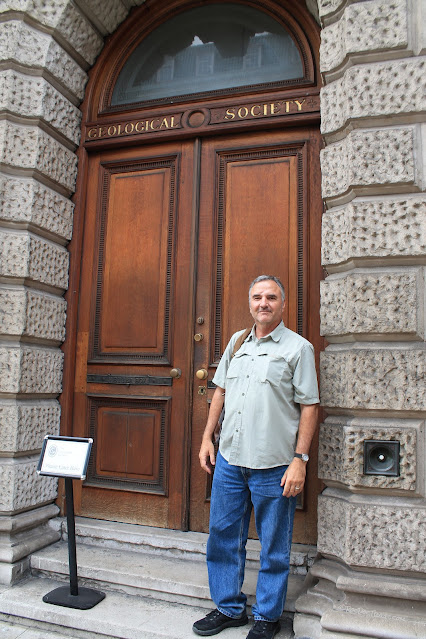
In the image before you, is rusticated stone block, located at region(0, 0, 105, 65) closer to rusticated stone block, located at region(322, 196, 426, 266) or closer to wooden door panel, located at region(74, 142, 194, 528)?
wooden door panel, located at region(74, 142, 194, 528)

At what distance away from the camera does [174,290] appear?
3.93 meters

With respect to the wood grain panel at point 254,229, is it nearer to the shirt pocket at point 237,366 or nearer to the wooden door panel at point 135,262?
the wooden door panel at point 135,262

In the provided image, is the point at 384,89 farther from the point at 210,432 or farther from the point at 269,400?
the point at 210,432

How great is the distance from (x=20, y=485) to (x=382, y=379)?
257 cm

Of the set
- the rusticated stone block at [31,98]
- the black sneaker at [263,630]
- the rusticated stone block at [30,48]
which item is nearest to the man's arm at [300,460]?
the black sneaker at [263,630]

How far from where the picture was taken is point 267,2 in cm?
405

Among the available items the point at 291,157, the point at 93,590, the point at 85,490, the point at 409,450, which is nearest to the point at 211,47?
the point at 291,157

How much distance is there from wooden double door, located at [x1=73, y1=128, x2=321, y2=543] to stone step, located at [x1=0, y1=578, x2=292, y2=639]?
27.2 inches

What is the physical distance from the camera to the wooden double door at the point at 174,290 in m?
3.72

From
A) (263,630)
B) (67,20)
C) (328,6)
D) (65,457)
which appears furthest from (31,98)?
(263,630)

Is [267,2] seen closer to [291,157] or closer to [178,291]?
[291,157]

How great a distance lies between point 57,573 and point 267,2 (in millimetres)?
4508

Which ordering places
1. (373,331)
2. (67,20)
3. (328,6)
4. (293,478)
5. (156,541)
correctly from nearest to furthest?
(293,478), (373,331), (328,6), (156,541), (67,20)

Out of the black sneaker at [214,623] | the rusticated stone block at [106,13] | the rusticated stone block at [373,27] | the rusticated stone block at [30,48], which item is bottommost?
the black sneaker at [214,623]
